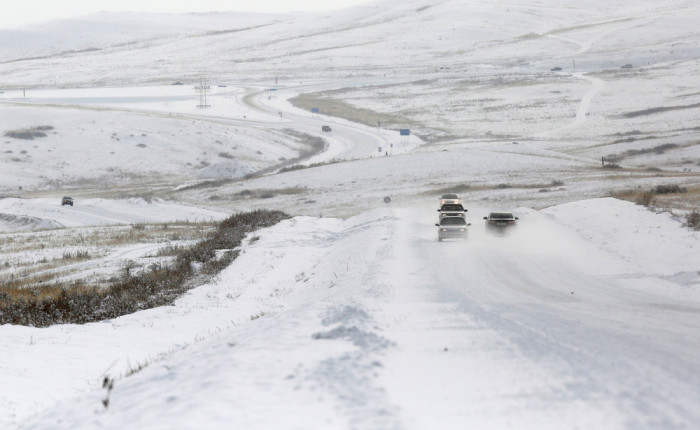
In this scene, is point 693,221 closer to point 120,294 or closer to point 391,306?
point 391,306

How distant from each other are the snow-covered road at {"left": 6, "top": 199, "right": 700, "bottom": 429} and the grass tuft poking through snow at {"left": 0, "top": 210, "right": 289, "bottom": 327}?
1102 millimetres

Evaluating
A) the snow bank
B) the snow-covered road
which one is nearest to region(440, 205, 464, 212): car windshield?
the snow bank

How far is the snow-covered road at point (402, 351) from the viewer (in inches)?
324

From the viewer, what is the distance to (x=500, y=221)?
33.3m

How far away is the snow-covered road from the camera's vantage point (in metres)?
8.22

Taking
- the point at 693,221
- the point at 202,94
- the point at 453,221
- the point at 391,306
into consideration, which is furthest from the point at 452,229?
the point at 202,94

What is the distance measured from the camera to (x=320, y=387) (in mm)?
8789

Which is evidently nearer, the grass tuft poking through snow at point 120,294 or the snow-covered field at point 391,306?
the snow-covered field at point 391,306

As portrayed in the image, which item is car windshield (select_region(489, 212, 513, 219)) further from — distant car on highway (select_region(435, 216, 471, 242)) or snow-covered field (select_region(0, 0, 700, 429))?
distant car on highway (select_region(435, 216, 471, 242))

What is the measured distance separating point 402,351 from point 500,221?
23.3 m

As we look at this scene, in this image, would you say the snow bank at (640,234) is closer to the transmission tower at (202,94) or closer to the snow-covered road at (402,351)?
the snow-covered road at (402,351)

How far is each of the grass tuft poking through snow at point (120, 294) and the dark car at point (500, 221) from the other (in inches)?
462

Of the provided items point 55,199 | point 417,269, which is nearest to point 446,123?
point 55,199

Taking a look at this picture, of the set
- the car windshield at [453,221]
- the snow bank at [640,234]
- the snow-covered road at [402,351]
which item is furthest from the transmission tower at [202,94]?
the snow-covered road at [402,351]
